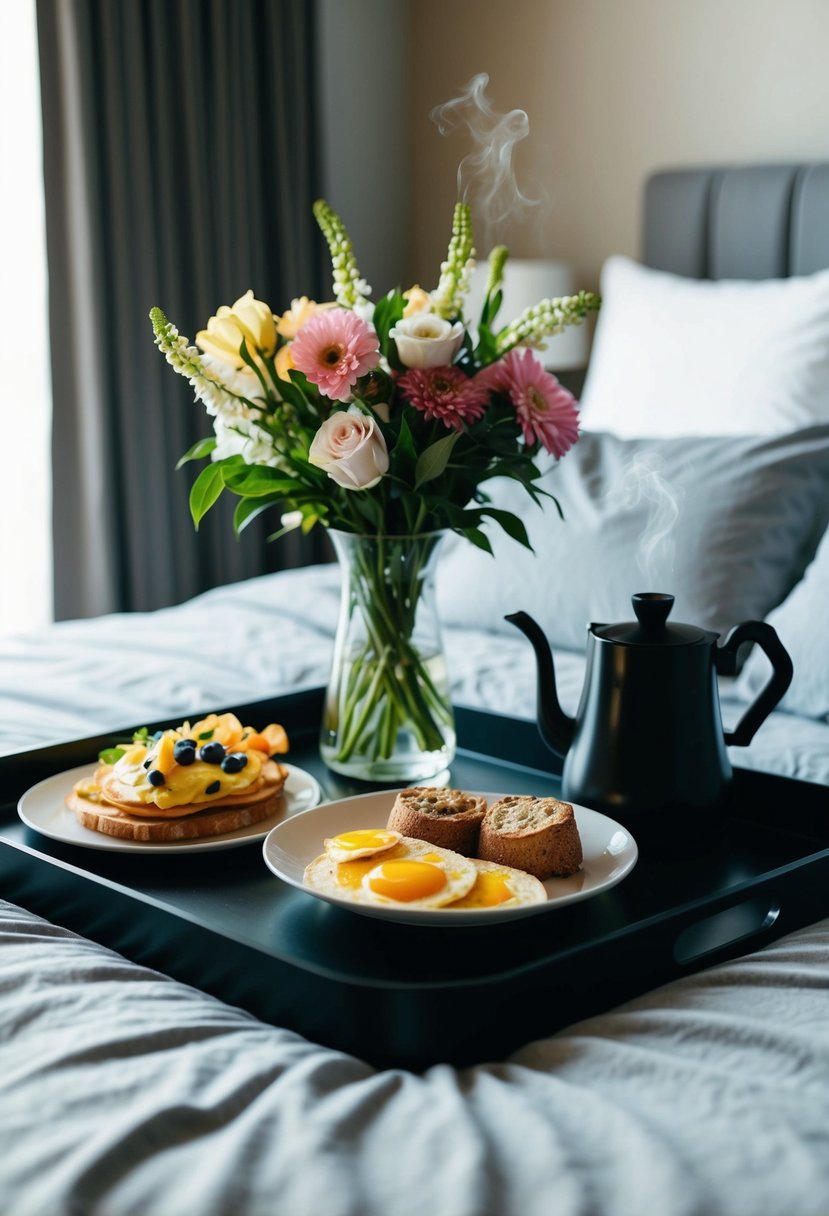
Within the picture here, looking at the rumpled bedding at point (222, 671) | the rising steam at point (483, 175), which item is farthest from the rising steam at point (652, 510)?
the rising steam at point (483, 175)

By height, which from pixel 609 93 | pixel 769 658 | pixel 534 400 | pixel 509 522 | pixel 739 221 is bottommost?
pixel 769 658

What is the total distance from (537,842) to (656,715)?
0.18m

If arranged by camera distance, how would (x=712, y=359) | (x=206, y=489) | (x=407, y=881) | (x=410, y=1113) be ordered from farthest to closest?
(x=712, y=359) → (x=206, y=489) → (x=407, y=881) → (x=410, y=1113)

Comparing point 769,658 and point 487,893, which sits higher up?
point 769,658

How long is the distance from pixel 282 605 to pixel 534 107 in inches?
75.6

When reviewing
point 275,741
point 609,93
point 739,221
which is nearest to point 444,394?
point 275,741

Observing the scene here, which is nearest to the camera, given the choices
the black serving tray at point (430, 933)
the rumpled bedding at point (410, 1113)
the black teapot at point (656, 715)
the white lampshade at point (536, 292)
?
the rumpled bedding at point (410, 1113)

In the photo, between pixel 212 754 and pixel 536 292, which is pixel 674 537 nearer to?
pixel 212 754

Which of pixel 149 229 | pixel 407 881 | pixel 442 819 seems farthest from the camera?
pixel 149 229

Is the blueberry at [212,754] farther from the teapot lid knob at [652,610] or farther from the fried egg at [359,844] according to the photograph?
the teapot lid knob at [652,610]

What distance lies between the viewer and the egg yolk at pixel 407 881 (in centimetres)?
95

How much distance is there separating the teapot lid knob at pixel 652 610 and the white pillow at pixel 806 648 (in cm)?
61

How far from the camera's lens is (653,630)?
1.20 meters

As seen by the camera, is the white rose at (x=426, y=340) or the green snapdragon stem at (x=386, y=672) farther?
the green snapdragon stem at (x=386, y=672)
